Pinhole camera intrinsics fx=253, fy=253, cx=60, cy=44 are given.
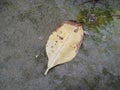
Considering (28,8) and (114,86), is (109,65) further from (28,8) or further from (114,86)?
(28,8)

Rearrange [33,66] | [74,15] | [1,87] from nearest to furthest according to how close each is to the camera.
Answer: [1,87], [33,66], [74,15]

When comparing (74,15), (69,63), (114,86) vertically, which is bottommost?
(114,86)

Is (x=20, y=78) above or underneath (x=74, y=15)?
underneath

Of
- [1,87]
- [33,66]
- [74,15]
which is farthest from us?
[74,15]

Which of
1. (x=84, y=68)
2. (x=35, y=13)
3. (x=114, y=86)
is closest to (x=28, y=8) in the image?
(x=35, y=13)

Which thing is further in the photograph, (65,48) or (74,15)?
(74,15)

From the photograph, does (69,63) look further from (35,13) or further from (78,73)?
(35,13)
